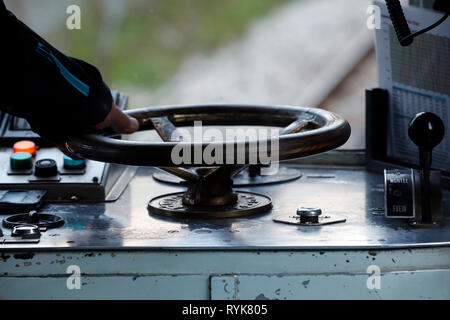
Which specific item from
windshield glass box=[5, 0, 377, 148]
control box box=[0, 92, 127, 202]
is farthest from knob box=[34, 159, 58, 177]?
windshield glass box=[5, 0, 377, 148]

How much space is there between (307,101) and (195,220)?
196 cm

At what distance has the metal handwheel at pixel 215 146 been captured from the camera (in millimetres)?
1521

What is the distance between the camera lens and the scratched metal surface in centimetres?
152

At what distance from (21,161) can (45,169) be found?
71 mm

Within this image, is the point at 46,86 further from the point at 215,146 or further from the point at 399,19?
the point at 399,19

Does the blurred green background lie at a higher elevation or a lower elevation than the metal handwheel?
higher

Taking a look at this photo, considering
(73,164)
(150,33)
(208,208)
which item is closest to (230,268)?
(208,208)

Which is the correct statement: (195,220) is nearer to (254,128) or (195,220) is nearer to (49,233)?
(49,233)

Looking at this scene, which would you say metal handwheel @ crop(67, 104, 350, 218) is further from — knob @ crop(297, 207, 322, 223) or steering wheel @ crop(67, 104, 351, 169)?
knob @ crop(297, 207, 322, 223)

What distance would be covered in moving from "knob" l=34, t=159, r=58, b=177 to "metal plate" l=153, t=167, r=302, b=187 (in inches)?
11.5

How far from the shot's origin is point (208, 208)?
5.82 ft

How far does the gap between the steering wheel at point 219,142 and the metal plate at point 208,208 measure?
96mm
